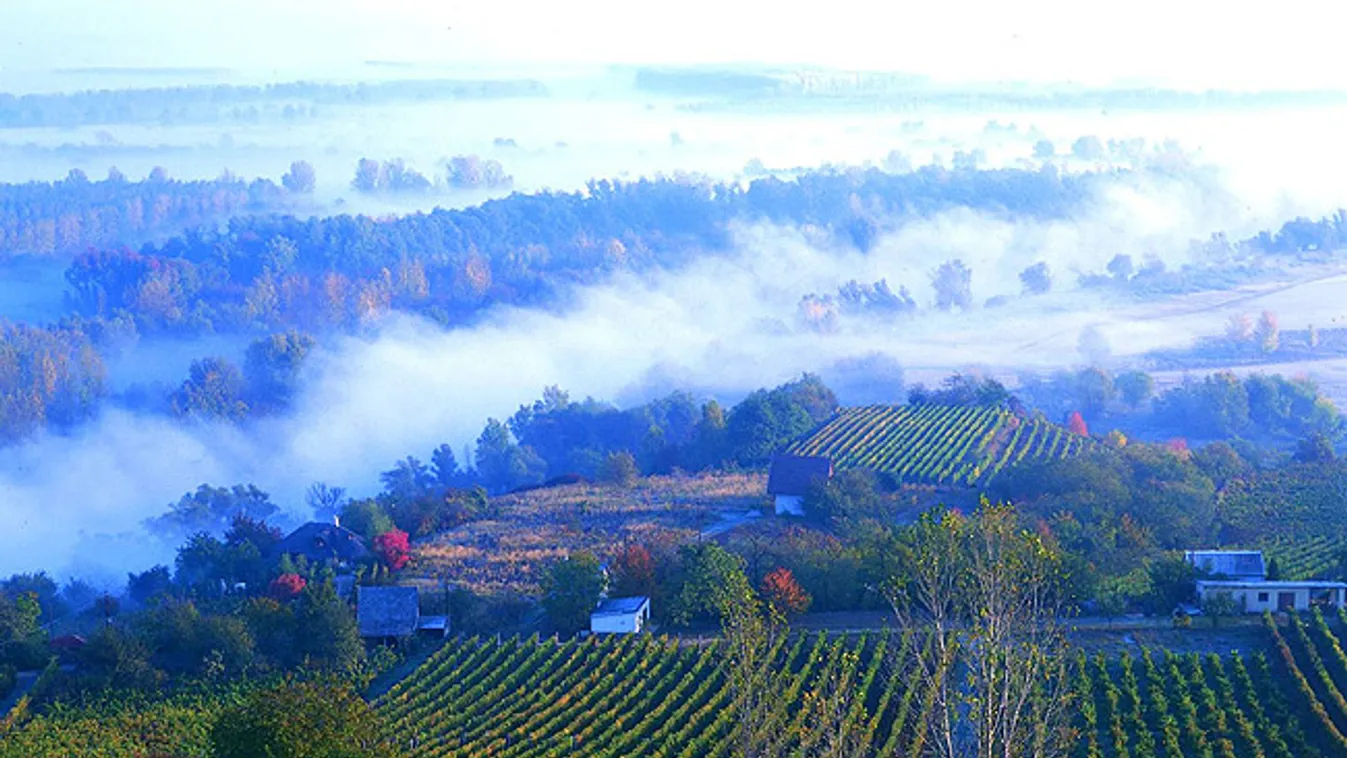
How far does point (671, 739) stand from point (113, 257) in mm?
60319

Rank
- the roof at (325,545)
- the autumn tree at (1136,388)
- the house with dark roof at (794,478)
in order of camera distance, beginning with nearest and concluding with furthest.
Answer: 1. the roof at (325,545)
2. the house with dark roof at (794,478)
3. the autumn tree at (1136,388)

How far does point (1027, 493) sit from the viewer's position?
102 ft

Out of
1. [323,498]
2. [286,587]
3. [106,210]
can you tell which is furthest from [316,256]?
[286,587]

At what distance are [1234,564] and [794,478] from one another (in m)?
9.91

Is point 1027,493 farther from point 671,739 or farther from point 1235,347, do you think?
point 1235,347

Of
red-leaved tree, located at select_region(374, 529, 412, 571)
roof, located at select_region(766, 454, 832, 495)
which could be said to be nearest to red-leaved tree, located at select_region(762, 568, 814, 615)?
red-leaved tree, located at select_region(374, 529, 412, 571)

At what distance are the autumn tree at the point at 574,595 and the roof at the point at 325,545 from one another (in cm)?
589

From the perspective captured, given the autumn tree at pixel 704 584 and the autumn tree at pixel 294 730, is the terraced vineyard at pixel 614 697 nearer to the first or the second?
the autumn tree at pixel 704 584

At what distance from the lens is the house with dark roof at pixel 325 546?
93.6 feet

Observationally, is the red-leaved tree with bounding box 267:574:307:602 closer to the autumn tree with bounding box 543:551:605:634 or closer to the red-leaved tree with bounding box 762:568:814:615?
the autumn tree with bounding box 543:551:605:634

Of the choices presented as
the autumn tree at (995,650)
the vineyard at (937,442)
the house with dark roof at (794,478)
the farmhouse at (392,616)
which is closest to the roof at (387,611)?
the farmhouse at (392,616)

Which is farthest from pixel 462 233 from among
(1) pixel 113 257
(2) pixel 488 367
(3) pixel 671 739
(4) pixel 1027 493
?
(3) pixel 671 739

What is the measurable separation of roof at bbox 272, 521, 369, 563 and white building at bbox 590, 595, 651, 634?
258 inches

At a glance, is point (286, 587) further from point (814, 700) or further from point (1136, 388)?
point (1136, 388)
